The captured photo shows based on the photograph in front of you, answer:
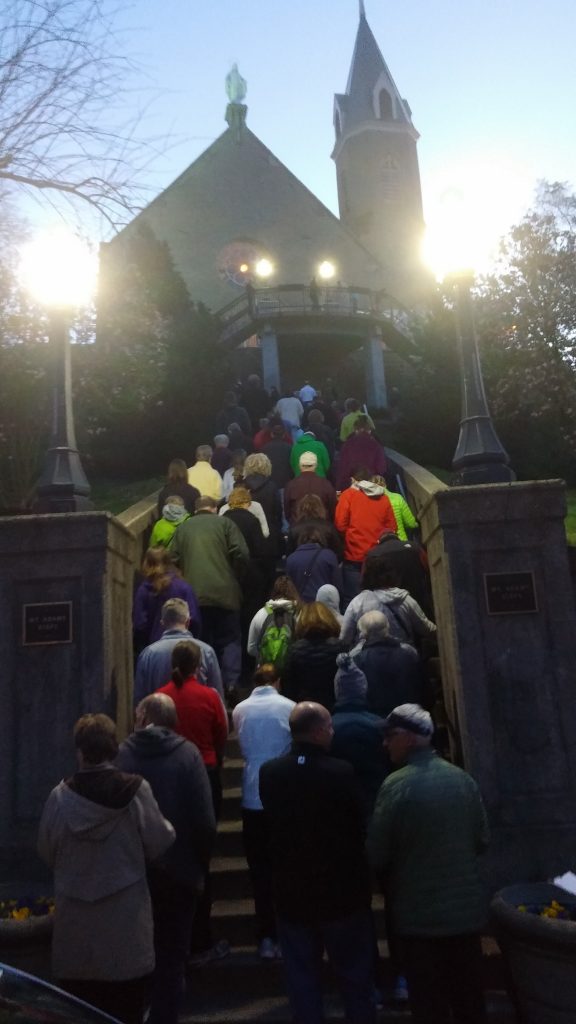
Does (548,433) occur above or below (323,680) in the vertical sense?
above

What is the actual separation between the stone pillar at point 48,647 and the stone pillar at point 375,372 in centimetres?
2380

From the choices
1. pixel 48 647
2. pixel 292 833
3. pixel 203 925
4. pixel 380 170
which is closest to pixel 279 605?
pixel 48 647

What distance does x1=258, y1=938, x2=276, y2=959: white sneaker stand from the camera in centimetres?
536

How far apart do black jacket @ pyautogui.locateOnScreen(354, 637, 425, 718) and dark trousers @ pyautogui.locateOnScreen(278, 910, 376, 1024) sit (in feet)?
5.67

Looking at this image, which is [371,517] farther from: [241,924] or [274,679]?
[241,924]

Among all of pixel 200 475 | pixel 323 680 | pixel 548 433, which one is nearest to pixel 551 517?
pixel 323 680

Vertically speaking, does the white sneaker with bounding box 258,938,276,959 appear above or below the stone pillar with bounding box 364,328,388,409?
below

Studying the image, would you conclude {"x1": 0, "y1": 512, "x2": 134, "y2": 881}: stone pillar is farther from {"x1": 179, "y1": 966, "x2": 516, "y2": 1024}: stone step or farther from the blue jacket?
the blue jacket

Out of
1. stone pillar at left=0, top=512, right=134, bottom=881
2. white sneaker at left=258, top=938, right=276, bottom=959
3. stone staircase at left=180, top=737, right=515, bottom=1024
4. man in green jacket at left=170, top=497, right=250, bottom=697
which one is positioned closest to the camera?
stone staircase at left=180, top=737, right=515, bottom=1024

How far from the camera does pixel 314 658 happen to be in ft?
19.5

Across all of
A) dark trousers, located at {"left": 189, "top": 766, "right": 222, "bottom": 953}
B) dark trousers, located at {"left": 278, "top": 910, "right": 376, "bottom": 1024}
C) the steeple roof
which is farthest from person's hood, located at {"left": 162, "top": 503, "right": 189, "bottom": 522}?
the steeple roof

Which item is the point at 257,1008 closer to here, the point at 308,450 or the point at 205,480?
the point at 205,480

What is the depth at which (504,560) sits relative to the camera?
20.9 feet

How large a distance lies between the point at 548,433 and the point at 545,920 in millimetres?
17248
